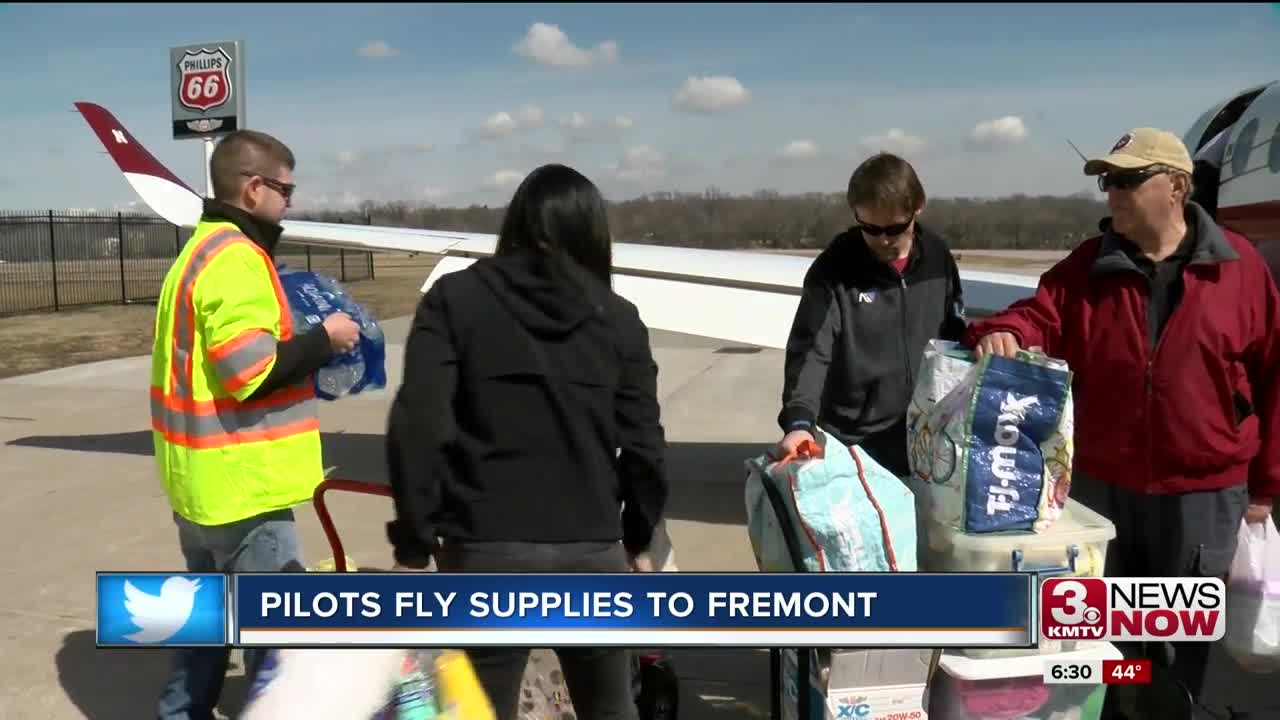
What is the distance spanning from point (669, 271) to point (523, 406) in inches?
219

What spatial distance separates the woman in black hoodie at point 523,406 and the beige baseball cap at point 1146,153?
56.6 inches

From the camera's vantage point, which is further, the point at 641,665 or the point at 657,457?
the point at 641,665

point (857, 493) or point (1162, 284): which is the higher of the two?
point (1162, 284)

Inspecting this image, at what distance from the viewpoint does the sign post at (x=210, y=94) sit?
59.0ft

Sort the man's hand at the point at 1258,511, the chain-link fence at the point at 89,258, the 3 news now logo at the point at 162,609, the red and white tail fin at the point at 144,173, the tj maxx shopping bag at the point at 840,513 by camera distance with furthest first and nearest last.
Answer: the chain-link fence at the point at 89,258 < the red and white tail fin at the point at 144,173 < the man's hand at the point at 1258,511 < the tj maxx shopping bag at the point at 840,513 < the 3 news now logo at the point at 162,609

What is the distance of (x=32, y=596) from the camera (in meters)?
4.88

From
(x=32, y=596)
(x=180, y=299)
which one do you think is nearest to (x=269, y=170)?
(x=180, y=299)

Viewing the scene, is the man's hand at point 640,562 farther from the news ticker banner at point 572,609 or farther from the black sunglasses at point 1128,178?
the black sunglasses at point 1128,178

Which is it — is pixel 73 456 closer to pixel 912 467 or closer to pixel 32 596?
pixel 32 596

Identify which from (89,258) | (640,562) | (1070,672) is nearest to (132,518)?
(640,562)

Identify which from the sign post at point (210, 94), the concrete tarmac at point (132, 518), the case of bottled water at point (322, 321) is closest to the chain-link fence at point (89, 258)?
the sign post at point (210, 94)

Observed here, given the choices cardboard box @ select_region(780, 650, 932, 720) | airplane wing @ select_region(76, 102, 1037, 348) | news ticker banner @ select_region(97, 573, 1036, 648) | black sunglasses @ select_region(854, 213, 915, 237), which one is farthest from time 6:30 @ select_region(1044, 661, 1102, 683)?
airplane wing @ select_region(76, 102, 1037, 348)

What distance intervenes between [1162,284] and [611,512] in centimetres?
→ 168

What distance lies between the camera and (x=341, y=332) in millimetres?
2994
